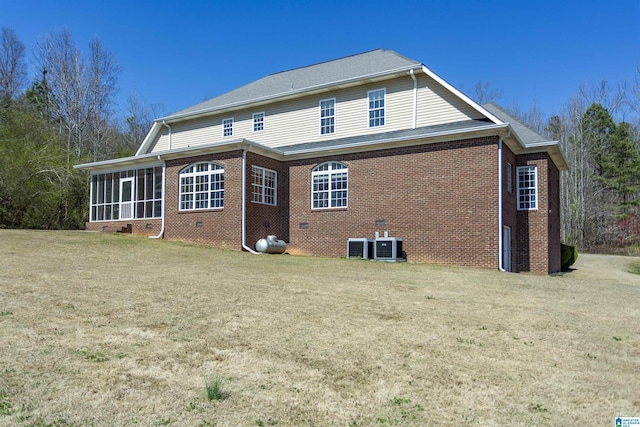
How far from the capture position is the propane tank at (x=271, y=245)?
1806cm

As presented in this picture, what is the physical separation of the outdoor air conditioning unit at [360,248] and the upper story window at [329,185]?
1.60 metres

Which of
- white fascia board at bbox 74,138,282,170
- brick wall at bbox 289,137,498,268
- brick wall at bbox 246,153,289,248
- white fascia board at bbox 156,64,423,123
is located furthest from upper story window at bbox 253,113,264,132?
brick wall at bbox 289,137,498,268

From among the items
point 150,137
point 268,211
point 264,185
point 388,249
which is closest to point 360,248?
point 388,249

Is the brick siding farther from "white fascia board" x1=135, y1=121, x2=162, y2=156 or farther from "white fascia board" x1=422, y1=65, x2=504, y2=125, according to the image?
"white fascia board" x1=135, y1=121, x2=162, y2=156

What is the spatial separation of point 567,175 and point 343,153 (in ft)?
101

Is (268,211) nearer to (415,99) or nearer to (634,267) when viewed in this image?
(415,99)

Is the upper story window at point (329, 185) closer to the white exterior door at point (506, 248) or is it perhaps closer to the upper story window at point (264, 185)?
the upper story window at point (264, 185)

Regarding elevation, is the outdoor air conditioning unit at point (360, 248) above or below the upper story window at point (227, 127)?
below

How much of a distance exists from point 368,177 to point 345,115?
3376 mm

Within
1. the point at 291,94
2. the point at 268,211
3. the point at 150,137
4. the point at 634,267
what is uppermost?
the point at 291,94

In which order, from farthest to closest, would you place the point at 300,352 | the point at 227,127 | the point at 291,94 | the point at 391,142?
the point at 227,127, the point at 291,94, the point at 391,142, the point at 300,352

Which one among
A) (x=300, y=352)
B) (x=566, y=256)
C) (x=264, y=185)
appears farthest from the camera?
(x=566, y=256)

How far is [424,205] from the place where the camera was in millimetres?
16891

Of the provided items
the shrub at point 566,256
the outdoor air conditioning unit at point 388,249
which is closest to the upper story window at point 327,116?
the outdoor air conditioning unit at point 388,249
